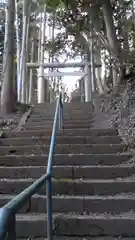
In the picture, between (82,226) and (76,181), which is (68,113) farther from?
(82,226)

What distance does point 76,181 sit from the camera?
4266 mm

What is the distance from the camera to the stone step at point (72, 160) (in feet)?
16.4

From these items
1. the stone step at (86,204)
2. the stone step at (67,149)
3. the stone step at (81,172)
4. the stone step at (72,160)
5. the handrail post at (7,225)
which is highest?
the handrail post at (7,225)

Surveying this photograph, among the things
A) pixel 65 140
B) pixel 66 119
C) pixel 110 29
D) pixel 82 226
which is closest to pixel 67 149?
pixel 65 140

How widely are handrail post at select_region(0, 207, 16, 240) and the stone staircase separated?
1.96m

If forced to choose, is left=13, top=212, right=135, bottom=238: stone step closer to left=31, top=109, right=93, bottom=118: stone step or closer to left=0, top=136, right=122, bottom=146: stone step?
left=0, top=136, right=122, bottom=146: stone step

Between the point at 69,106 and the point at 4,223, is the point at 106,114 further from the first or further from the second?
the point at 4,223

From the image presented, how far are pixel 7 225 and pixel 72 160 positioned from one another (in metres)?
3.71

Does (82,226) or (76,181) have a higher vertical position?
(76,181)

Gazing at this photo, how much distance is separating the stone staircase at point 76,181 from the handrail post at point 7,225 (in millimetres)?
1961

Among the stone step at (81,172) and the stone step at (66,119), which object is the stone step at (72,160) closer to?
the stone step at (81,172)

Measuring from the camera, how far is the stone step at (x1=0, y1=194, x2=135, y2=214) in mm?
3670

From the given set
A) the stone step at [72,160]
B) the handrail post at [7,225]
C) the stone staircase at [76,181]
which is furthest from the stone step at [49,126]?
the handrail post at [7,225]

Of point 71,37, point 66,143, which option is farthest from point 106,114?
point 71,37
